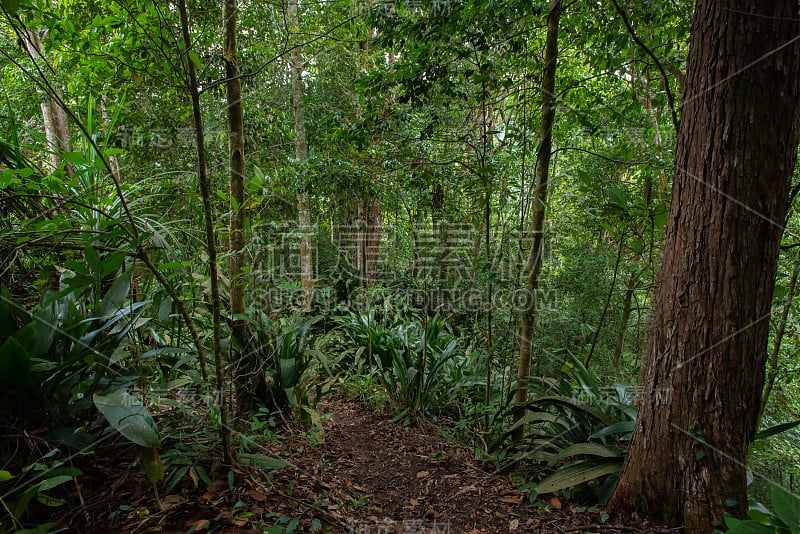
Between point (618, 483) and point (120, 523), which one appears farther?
point (618, 483)

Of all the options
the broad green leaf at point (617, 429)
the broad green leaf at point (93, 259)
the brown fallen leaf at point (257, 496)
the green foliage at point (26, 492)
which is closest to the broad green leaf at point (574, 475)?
the broad green leaf at point (617, 429)

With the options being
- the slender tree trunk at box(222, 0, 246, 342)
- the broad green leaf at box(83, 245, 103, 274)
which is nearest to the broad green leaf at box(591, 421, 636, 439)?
the slender tree trunk at box(222, 0, 246, 342)

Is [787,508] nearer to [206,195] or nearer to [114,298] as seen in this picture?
[206,195]

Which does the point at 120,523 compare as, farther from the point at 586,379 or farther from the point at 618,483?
the point at 586,379

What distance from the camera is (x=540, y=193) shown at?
2.38 metres

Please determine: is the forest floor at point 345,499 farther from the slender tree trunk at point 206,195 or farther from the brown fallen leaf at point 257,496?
the slender tree trunk at point 206,195

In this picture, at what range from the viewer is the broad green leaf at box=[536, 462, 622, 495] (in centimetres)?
182

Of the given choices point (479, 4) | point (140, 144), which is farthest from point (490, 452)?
point (140, 144)

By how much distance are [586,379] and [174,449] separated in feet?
7.49

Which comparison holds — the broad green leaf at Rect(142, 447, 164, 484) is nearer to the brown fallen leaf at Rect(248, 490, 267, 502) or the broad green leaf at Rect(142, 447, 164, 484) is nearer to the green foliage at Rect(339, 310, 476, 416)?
the brown fallen leaf at Rect(248, 490, 267, 502)

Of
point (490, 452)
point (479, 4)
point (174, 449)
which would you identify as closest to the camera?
point (174, 449)

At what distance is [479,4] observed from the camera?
7.18 ft

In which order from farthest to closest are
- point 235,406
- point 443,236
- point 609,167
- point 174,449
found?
1. point 443,236
2. point 609,167
3. point 235,406
4. point 174,449

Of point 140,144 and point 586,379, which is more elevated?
point 140,144
